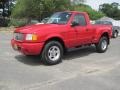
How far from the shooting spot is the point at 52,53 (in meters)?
9.35

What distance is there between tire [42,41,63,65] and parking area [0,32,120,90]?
0.68 ft

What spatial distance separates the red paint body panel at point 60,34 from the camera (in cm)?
889

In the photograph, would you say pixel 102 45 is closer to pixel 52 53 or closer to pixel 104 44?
pixel 104 44

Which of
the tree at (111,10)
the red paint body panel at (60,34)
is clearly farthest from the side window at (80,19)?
the tree at (111,10)

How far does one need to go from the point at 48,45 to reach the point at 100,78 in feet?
7.71

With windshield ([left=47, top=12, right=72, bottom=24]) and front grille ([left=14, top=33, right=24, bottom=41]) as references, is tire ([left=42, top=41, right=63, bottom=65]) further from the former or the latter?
windshield ([left=47, top=12, right=72, bottom=24])

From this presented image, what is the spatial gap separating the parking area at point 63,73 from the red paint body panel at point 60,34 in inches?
24.1

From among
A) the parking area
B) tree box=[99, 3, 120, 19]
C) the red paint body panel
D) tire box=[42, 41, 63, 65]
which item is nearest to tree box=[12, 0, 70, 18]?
the red paint body panel

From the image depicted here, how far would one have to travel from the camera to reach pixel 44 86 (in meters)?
6.80

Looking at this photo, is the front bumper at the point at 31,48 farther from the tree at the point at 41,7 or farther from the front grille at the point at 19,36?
the tree at the point at 41,7

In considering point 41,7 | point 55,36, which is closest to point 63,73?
point 55,36

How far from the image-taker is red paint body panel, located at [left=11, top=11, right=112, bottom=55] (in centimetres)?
889

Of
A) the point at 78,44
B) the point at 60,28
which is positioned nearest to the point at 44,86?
the point at 60,28

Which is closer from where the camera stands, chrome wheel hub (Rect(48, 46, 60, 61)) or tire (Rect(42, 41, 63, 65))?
tire (Rect(42, 41, 63, 65))
